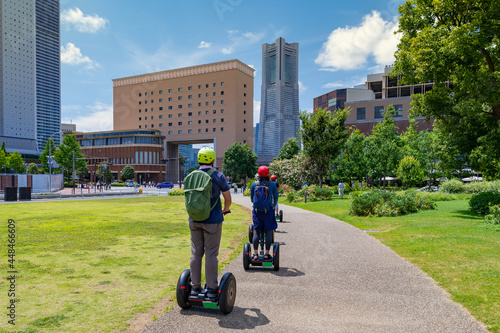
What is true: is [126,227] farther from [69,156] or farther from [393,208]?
[69,156]

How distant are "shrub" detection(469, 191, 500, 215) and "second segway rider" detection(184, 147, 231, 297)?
14842 millimetres

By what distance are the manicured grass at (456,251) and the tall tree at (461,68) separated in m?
3.80

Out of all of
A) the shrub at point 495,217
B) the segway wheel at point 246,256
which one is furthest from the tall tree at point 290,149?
the segway wheel at point 246,256

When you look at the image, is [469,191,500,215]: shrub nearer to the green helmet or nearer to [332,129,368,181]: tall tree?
the green helmet

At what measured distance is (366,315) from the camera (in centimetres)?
443

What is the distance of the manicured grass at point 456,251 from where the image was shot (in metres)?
5.02

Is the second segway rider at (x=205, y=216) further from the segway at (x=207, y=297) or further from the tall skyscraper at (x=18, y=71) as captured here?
the tall skyscraper at (x=18, y=71)

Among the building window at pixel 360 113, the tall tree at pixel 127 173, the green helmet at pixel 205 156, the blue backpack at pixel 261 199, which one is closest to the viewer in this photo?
the green helmet at pixel 205 156

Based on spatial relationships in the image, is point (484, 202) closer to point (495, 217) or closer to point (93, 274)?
point (495, 217)

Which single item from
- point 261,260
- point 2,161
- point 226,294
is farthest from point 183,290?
point 2,161

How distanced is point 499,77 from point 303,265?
1369 cm

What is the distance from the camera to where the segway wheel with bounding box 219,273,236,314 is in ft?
14.2

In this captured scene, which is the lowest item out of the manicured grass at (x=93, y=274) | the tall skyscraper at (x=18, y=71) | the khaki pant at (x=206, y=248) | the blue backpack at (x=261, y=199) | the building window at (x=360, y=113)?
the manicured grass at (x=93, y=274)

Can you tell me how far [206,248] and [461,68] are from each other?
1644cm
